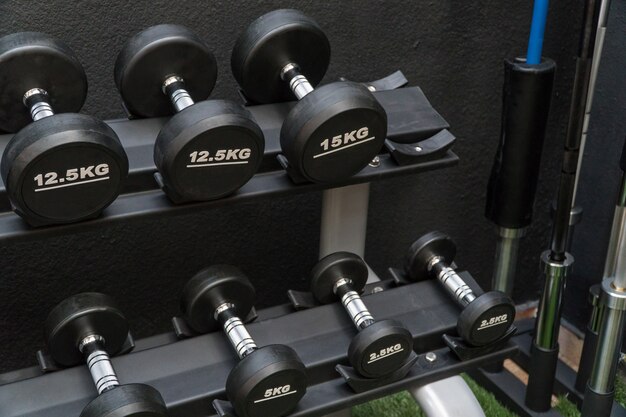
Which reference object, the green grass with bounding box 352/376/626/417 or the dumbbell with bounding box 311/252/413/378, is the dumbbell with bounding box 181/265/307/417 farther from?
the green grass with bounding box 352/376/626/417

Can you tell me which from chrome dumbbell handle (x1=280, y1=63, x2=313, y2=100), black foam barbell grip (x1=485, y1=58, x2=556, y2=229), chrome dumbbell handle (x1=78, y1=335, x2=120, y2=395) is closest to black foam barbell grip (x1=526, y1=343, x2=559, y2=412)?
black foam barbell grip (x1=485, y1=58, x2=556, y2=229)

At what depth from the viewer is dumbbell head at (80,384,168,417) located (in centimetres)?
103

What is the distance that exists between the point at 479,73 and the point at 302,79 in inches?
23.9

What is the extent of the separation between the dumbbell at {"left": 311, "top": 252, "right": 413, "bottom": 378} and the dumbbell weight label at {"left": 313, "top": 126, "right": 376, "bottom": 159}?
0.77 feet

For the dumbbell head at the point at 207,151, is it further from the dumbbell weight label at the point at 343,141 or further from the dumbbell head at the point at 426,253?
the dumbbell head at the point at 426,253

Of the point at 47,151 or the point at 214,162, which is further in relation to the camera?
the point at 214,162

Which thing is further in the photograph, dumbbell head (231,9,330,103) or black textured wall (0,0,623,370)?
black textured wall (0,0,623,370)

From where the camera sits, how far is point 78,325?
1.15 meters

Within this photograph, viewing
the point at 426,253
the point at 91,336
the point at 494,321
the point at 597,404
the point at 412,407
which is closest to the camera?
the point at 91,336

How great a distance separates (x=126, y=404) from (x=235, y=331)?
0.21m

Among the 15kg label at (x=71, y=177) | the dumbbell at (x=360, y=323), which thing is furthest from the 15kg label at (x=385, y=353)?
the 15kg label at (x=71, y=177)

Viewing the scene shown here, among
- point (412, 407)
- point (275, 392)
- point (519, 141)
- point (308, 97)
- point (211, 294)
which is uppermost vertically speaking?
point (308, 97)

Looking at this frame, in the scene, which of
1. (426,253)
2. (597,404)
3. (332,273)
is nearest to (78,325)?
(332,273)

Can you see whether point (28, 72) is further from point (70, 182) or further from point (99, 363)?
point (99, 363)
